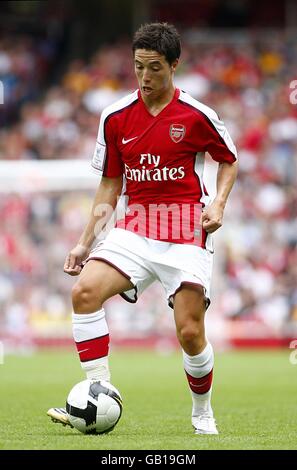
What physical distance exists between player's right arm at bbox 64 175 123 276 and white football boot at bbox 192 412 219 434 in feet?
3.83

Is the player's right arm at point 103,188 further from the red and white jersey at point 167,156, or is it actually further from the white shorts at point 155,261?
the white shorts at point 155,261

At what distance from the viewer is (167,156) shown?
687 cm

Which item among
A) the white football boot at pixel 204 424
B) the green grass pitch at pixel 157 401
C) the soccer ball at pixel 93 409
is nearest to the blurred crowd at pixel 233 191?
the green grass pitch at pixel 157 401

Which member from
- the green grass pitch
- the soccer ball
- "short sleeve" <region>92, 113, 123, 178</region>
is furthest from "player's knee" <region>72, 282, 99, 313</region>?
"short sleeve" <region>92, 113, 123, 178</region>

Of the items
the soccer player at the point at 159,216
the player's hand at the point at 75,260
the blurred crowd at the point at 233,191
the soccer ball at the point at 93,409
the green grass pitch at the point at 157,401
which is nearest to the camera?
the green grass pitch at the point at 157,401

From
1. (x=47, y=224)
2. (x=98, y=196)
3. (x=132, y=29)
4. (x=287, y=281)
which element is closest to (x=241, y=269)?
(x=287, y=281)

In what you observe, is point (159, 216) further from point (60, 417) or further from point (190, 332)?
point (60, 417)

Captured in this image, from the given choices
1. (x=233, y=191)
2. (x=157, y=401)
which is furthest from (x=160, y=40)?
(x=233, y=191)

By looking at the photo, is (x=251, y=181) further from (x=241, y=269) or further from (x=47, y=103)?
(x=47, y=103)

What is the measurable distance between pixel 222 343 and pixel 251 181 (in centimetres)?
339

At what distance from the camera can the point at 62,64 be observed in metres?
24.5

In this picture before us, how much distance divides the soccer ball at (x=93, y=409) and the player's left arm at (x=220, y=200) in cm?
116

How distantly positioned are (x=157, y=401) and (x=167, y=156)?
11.0 feet

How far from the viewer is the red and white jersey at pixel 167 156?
6.88 meters
